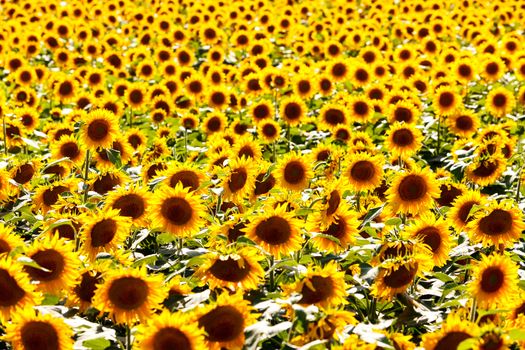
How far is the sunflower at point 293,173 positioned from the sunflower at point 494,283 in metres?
2.05

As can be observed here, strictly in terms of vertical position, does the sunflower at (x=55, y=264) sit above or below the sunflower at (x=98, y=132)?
below

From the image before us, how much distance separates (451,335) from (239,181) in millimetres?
2520

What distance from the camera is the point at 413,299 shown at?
4984 mm

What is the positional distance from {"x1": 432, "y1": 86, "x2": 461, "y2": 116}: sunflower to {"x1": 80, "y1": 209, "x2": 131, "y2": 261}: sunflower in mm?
5788

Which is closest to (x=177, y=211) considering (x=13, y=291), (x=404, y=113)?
(x=13, y=291)

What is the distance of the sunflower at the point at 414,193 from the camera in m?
5.72

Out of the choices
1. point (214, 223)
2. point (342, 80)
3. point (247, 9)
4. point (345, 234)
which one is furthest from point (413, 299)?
point (247, 9)

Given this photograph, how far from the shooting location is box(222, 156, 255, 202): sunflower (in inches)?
235

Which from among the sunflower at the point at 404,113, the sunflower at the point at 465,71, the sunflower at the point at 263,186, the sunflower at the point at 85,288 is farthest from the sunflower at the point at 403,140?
the sunflower at the point at 465,71

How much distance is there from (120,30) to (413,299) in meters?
14.0

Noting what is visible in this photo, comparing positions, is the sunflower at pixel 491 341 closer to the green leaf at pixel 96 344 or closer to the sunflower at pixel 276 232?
the sunflower at pixel 276 232

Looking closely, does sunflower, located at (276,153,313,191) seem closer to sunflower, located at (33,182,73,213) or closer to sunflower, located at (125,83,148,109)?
sunflower, located at (33,182,73,213)

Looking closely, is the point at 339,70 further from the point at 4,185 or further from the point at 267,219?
the point at 267,219

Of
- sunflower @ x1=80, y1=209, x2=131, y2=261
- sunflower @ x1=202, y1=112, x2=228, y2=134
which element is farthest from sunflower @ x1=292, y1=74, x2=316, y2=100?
sunflower @ x1=80, y1=209, x2=131, y2=261
